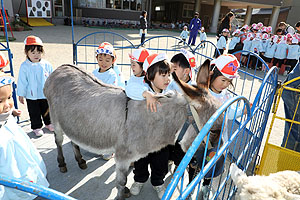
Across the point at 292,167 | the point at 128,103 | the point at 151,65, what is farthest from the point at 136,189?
the point at 292,167

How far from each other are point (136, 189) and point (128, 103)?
124 cm

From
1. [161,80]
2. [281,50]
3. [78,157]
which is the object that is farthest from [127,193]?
[281,50]

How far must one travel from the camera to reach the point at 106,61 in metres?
3.34

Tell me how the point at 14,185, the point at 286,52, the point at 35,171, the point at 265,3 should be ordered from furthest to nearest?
the point at 265,3 → the point at 286,52 → the point at 35,171 → the point at 14,185

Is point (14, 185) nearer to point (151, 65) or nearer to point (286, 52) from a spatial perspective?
point (151, 65)

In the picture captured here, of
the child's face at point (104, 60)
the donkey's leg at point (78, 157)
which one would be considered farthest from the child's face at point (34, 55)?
the donkey's leg at point (78, 157)

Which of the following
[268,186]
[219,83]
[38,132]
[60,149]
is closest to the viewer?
[268,186]

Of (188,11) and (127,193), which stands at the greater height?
(188,11)

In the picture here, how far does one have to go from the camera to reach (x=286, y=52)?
951 centimetres

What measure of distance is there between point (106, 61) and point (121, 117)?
135 centimetres

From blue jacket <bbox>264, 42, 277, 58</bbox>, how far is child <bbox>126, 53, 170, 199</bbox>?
9.60 metres

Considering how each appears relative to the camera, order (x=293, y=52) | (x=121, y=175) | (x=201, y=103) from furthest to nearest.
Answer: (x=293, y=52)
(x=121, y=175)
(x=201, y=103)

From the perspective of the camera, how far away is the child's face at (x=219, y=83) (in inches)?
101

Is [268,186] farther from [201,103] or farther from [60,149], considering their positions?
[60,149]
